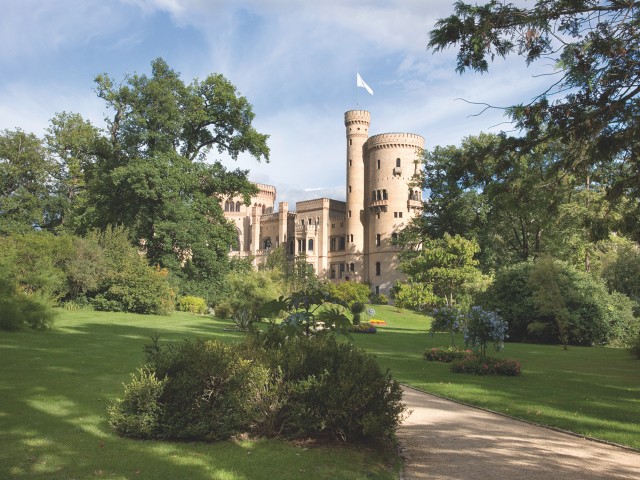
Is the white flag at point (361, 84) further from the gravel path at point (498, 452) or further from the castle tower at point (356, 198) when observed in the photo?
the gravel path at point (498, 452)

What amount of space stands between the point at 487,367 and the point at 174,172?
23.3 metres

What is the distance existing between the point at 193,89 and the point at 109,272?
47.2 ft

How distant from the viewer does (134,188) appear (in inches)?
1223

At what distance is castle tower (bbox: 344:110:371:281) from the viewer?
216 feet

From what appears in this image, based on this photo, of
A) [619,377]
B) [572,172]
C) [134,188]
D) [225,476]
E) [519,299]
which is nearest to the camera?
[225,476]

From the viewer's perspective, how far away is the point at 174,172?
32.1 metres

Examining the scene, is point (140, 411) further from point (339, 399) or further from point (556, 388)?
point (556, 388)

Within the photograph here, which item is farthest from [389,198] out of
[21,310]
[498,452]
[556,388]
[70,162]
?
[498,452]

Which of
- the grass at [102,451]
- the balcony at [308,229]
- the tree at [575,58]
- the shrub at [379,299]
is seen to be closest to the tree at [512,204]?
the tree at [575,58]

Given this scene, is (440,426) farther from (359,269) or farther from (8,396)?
(359,269)

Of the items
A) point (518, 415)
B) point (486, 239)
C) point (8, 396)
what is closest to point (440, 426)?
point (518, 415)

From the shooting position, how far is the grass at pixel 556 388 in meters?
8.44

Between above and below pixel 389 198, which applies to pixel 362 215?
below

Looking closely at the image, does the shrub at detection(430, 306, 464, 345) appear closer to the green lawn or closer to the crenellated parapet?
the green lawn
